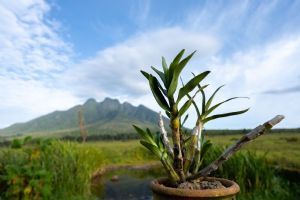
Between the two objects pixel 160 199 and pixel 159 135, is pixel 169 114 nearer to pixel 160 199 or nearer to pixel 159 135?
pixel 159 135

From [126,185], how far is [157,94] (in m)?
10.7

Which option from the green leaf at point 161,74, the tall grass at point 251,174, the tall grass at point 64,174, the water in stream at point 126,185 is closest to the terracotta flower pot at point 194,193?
the green leaf at point 161,74

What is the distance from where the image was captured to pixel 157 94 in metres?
2.75

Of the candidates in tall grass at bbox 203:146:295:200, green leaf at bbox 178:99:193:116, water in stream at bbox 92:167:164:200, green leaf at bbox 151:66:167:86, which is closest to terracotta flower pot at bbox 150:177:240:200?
green leaf at bbox 178:99:193:116

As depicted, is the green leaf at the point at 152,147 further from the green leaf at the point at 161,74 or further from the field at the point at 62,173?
the field at the point at 62,173

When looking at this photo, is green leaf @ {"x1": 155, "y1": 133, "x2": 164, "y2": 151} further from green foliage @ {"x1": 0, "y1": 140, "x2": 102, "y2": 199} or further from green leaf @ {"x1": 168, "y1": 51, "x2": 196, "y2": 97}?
green foliage @ {"x1": 0, "y1": 140, "x2": 102, "y2": 199}

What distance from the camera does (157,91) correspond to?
276 centimetres

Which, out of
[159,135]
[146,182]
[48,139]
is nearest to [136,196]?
[146,182]

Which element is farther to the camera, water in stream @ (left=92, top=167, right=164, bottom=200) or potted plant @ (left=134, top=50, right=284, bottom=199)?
water in stream @ (left=92, top=167, right=164, bottom=200)

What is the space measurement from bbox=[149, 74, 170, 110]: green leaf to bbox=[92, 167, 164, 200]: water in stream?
8.17m

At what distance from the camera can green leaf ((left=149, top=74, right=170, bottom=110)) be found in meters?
2.74

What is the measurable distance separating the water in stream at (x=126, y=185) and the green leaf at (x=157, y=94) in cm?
817

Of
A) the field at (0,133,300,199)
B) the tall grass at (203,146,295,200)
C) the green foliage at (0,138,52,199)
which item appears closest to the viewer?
the green foliage at (0,138,52,199)

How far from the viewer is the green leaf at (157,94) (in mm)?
2742
